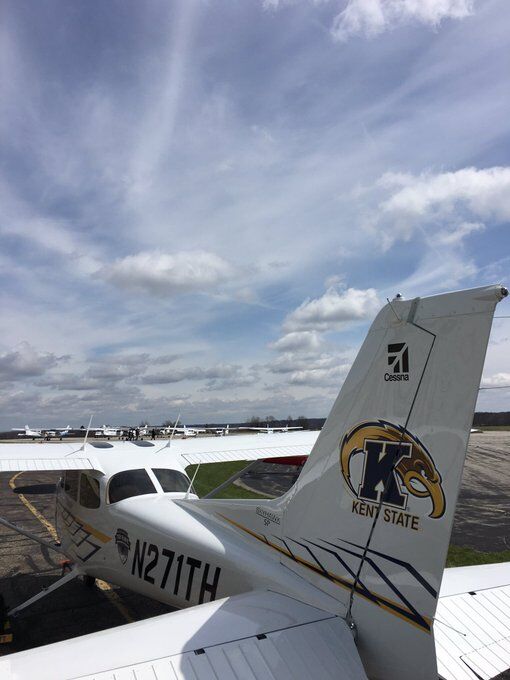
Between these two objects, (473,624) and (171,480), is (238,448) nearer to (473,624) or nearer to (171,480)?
(171,480)

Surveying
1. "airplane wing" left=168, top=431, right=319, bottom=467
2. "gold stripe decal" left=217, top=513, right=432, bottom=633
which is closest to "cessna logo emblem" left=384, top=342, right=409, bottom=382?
"gold stripe decal" left=217, top=513, right=432, bottom=633

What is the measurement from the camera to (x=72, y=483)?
24.1 ft

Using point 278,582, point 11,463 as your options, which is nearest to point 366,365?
point 278,582

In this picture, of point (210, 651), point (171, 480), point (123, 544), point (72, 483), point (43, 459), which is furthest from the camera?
point (72, 483)

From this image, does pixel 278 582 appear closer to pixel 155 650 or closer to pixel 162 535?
pixel 155 650

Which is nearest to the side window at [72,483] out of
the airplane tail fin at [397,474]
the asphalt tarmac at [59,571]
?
the asphalt tarmac at [59,571]

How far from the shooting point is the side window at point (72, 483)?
714 cm

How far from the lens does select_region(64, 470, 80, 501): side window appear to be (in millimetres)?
7145

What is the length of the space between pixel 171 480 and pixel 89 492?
129 centimetres

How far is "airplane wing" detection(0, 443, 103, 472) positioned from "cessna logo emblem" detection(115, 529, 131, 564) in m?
0.96

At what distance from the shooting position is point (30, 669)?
2.68 metres

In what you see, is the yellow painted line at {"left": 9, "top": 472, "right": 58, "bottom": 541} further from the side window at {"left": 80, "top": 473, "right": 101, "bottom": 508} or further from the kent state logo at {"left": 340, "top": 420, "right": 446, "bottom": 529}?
the kent state logo at {"left": 340, "top": 420, "right": 446, "bottom": 529}

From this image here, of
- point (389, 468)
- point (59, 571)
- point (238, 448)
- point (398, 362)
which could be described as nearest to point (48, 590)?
point (59, 571)

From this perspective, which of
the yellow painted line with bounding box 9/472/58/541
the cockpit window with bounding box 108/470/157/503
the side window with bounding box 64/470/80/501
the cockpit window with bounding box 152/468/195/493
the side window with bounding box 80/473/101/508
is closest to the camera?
the cockpit window with bounding box 108/470/157/503
